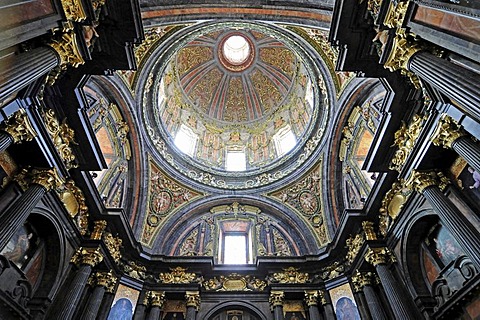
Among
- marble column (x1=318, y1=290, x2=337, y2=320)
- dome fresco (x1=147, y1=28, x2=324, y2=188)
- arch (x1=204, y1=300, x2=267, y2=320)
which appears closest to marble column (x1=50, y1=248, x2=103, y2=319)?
arch (x1=204, y1=300, x2=267, y2=320)

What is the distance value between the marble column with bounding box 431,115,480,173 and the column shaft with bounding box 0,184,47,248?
10791mm

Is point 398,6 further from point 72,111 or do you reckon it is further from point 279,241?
point 279,241

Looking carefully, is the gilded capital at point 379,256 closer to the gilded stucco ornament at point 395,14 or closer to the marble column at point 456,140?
the marble column at point 456,140

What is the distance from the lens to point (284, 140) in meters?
21.3

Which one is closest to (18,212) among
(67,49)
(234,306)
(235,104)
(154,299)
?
(67,49)

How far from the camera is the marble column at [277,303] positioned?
523 inches

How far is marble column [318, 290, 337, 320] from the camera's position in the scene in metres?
12.9

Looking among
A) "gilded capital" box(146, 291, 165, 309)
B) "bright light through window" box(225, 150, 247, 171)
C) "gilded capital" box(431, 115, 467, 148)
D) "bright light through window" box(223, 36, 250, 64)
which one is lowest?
"gilded capital" box(146, 291, 165, 309)

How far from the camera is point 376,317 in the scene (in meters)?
10.7

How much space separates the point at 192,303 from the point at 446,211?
10.7 meters

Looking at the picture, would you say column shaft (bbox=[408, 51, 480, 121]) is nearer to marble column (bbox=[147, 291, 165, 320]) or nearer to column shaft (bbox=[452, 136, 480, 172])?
column shaft (bbox=[452, 136, 480, 172])

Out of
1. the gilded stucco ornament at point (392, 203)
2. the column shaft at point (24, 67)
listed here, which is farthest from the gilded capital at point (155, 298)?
the column shaft at point (24, 67)

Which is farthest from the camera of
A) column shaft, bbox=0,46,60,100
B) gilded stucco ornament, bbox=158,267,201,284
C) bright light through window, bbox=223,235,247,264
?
bright light through window, bbox=223,235,247,264

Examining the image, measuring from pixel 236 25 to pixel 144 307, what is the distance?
13234 millimetres
